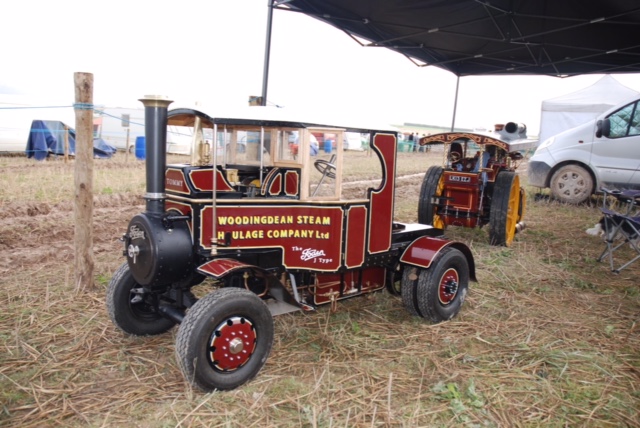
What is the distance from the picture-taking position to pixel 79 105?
4836 millimetres

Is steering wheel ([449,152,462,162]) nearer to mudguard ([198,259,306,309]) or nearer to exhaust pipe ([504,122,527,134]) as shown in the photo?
exhaust pipe ([504,122,527,134])

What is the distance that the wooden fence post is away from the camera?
4.87m

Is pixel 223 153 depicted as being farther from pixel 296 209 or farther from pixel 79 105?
pixel 79 105

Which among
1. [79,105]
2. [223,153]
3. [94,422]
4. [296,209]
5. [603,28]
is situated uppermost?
[603,28]

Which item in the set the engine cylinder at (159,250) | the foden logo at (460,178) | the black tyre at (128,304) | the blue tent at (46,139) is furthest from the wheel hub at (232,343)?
the blue tent at (46,139)

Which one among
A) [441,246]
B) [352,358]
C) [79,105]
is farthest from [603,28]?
[79,105]

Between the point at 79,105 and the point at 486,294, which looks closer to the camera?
the point at 79,105

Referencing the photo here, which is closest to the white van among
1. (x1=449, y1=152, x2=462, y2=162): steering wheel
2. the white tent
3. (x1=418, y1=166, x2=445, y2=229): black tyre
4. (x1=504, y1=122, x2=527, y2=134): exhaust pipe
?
(x1=504, y1=122, x2=527, y2=134): exhaust pipe

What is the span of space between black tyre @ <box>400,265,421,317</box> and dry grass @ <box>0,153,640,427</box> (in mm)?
143

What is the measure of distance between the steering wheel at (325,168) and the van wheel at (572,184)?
8.85 m

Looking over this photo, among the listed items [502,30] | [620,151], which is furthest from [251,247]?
[620,151]

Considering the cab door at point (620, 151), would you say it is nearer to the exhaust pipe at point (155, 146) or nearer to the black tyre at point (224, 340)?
the black tyre at point (224, 340)

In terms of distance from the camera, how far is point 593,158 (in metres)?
10.9

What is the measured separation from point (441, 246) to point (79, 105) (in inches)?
145
